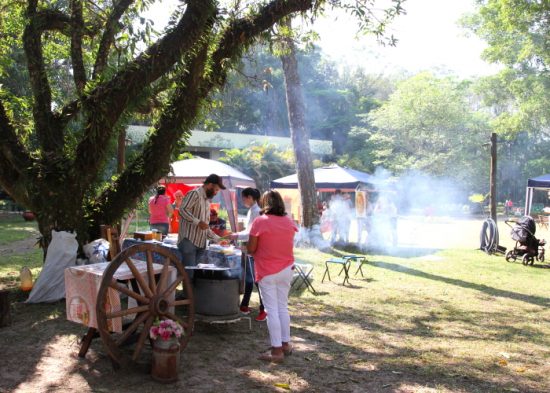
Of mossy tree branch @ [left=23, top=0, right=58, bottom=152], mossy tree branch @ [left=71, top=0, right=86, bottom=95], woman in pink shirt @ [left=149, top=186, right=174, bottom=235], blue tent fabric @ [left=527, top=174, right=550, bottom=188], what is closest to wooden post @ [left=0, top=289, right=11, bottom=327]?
mossy tree branch @ [left=23, top=0, right=58, bottom=152]

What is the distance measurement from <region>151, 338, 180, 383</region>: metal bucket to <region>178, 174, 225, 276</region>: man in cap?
214cm

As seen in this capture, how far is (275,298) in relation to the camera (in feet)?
15.5

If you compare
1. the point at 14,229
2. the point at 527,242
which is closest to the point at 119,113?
the point at 527,242

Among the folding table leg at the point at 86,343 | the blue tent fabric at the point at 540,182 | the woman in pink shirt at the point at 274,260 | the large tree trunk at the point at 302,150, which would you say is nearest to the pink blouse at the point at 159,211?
the large tree trunk at the point at 302,150

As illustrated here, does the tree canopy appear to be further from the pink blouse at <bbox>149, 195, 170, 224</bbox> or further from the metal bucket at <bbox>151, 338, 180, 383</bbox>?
the pink blouse at <bbox>149, 195, 170, 224</bbox>

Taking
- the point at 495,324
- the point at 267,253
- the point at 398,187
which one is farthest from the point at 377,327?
the point at 398,187

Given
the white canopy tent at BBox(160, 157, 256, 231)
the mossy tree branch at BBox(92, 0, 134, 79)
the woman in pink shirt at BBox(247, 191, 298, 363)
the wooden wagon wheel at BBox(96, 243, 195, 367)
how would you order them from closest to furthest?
1. the wooden wagon wheel at BBox(96, 243, 195, 367)
2. the woman in pink shirt at BBox(247, 191, 298, 363)
3. the mossy tree branch at BBox(92, 0, 134, 79)
4. the white canopy tent at BBox(160, 157, 256, 231)

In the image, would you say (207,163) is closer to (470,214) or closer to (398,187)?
(398,187)

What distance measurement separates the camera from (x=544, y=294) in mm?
8688

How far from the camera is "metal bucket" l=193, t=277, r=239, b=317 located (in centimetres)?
562

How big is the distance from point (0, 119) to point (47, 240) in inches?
68.0

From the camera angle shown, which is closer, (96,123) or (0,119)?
(96,123)

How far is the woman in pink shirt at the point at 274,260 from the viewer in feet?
15.3

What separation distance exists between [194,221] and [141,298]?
194 centimetres
